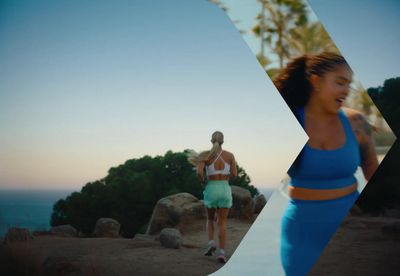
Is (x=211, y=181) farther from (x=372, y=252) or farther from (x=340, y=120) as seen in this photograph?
(x=372, y=252)

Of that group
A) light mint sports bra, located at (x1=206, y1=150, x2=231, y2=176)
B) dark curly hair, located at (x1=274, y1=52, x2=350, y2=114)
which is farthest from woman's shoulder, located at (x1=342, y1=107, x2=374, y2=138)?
light mint sports bra, located at (x1=206, y1=150, x2=231, y2=176)

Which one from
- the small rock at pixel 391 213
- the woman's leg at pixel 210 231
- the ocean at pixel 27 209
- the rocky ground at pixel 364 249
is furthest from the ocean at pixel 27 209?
the small rock at pixel 391 213

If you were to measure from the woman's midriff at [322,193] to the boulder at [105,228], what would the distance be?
93.2 inches

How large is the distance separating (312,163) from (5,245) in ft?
9.06

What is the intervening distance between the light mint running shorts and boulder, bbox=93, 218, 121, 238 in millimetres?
1280

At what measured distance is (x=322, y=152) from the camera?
2.65 m

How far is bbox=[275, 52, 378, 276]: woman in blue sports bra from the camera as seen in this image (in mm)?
2604

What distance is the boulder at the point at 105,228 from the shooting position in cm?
442

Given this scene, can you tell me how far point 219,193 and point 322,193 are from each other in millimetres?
1143

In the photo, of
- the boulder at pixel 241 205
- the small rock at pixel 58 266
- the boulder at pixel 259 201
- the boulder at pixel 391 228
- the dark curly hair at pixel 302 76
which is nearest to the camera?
the dark curly hair at pixel 302 76

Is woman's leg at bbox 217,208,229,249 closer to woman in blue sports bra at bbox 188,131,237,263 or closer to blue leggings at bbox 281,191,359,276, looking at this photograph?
woman in blue sports bra at bbox 188,131,237,263

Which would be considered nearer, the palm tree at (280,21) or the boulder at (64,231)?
the palm tree at (280,21)

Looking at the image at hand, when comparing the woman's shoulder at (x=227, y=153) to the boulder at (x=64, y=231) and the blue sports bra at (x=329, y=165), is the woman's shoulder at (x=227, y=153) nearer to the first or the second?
the blue sports bra at (x=329, y=165)

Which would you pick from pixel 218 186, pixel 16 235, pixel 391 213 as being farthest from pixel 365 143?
pixel 391 213
